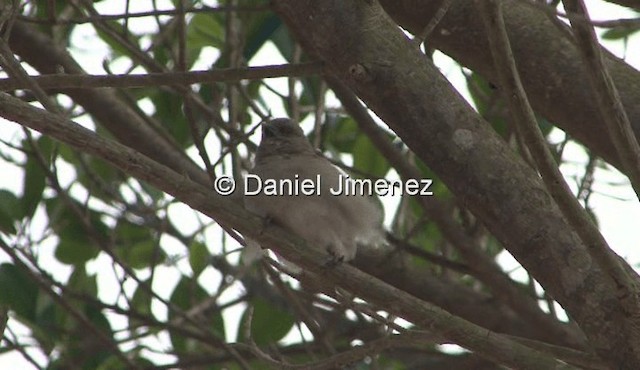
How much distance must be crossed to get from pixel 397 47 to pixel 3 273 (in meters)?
2.43

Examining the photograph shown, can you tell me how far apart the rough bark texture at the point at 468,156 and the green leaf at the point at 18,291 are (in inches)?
86.0

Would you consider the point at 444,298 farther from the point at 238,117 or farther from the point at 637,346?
the point at 637,346

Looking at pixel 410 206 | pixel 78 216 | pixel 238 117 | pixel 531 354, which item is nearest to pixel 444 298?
pixel 410 206

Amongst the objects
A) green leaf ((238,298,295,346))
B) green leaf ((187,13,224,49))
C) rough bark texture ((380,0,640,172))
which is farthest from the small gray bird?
green leaf ((187,13,224,49))

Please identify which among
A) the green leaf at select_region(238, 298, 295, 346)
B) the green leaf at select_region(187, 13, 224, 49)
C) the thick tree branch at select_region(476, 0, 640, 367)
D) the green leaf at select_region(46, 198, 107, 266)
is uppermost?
the green leaf at select_region(187, 13, 224, 49)

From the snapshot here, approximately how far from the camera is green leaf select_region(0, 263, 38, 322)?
434cm

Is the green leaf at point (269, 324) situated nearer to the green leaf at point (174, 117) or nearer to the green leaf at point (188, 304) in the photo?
the green leaf at point (188, 304)

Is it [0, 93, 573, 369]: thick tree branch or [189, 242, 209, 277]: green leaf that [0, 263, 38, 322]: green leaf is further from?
[0, 93, 573, 369]: thick tree branch

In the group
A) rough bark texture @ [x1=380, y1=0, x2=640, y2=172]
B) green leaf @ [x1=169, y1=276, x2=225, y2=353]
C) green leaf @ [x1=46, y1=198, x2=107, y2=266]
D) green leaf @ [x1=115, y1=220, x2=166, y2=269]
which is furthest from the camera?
green leaf @ [x1=115, y1=220, x2=166, y2=269]

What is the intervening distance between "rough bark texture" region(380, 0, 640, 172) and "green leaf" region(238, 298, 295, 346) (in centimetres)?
170

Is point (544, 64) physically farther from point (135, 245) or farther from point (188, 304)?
point (135, 245)

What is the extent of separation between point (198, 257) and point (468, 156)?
2.51 m

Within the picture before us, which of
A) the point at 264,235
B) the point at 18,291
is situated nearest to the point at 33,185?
the point at 18,291

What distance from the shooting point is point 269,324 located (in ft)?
14.6
